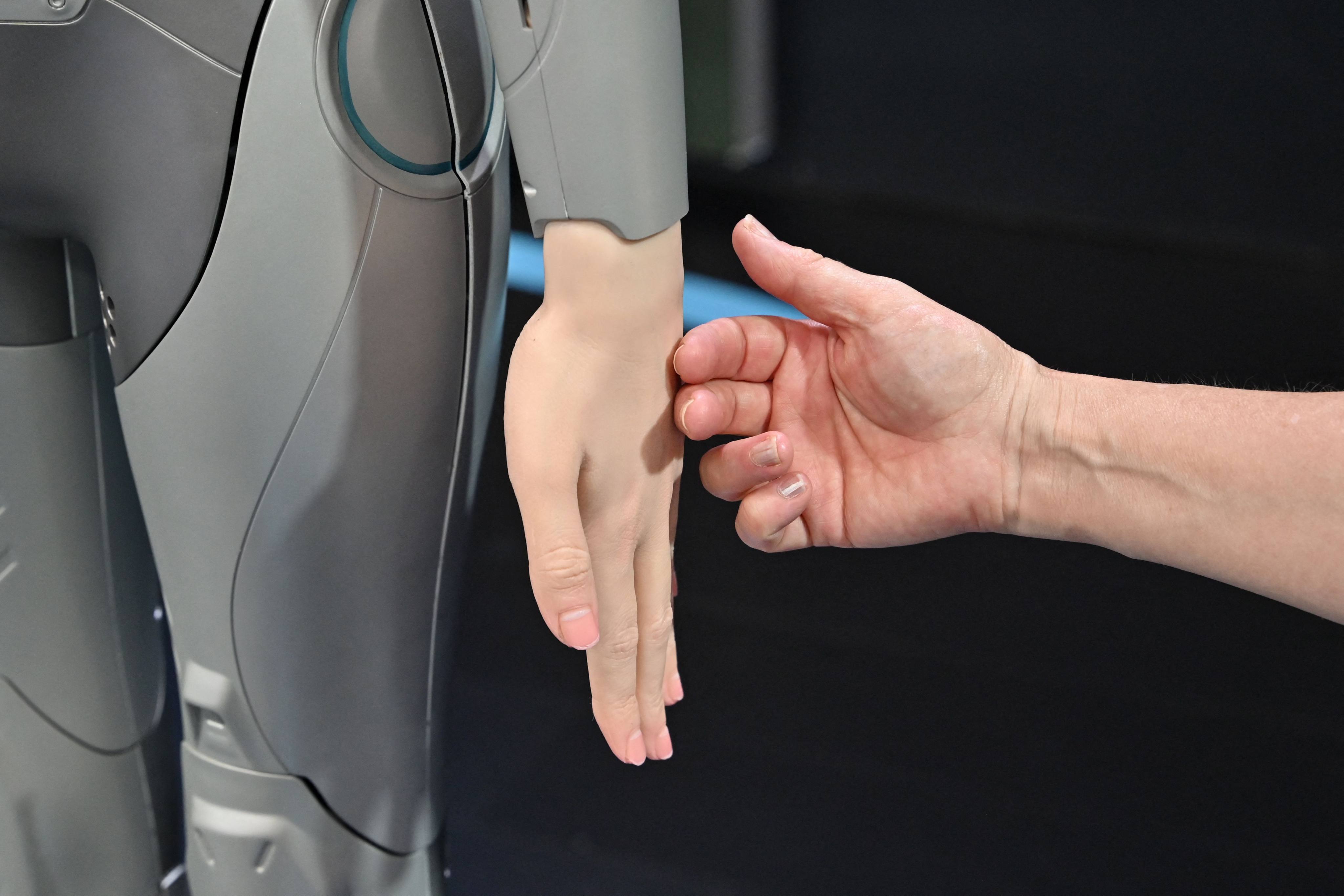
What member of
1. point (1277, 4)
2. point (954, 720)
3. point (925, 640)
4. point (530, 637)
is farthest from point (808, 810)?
point (1277, 4)

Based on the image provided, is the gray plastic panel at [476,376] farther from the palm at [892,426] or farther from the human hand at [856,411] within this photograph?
the palm at [892,426]

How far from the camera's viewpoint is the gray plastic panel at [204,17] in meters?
0.68

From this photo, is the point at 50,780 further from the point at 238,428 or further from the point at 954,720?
the point at 954,720

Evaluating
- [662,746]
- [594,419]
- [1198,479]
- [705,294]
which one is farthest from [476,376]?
[705,294]

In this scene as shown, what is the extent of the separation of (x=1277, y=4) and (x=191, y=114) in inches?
69.6

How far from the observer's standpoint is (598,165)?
688 millimetres

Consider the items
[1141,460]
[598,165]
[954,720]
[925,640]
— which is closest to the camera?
[598,165]

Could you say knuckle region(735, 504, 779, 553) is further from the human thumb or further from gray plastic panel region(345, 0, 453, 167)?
gray plastic panel region(345, 0, 453, 167)

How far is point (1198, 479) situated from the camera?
2.83 feet

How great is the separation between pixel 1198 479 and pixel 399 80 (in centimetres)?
63

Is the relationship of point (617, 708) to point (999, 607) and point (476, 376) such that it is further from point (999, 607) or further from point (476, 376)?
point (999, 607)

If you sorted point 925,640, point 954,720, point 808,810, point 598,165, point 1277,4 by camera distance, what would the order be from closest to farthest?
1. point 598,165
2. point 808,810
3. point 954,720
4. point 925,640
5. point 1277,4

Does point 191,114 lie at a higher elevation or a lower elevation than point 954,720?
higher

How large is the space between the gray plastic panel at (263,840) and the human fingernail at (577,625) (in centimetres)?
27
